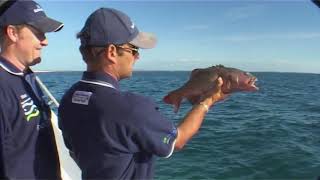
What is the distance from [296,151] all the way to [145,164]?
8831 mm

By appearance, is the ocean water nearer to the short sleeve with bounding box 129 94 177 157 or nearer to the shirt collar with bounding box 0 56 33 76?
the shirt collar with bounding box 0 56 33 76

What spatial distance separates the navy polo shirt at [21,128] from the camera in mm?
2535

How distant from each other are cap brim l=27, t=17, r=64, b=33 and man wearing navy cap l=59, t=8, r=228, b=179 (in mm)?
354

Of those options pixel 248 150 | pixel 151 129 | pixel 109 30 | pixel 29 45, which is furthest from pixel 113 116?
pixel 248 150

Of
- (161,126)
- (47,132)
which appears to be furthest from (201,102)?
(47,132)

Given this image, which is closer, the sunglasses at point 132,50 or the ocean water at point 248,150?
the sunglasses at point 132,50

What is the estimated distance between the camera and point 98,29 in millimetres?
2357

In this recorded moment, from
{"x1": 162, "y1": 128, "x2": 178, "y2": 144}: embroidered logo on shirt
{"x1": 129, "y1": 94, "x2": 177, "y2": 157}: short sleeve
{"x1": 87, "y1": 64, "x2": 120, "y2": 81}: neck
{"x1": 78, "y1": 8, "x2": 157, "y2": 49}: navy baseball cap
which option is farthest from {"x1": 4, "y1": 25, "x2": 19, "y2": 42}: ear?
{"x1": 162, "y1": 128, "x2": 178, "y2": 144}: embroidered logo on shirt

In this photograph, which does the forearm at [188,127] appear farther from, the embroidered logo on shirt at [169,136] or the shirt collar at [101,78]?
the shirt collar at [101,78]

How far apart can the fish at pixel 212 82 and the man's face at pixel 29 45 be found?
40.7 inches

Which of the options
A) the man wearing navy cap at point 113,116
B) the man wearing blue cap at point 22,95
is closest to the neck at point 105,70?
the man wearing navy cap at point 113,116

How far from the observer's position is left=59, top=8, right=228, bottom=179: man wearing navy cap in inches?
88.4

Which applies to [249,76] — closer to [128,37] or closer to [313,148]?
[128,37]

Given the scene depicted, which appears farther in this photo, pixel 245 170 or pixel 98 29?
pixel 245 170
